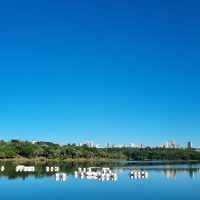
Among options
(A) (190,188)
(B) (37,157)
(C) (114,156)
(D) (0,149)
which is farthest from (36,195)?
(C) (114,156)

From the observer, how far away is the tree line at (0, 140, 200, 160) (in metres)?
88.1

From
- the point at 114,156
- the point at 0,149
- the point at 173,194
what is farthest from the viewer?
the point at 114,156

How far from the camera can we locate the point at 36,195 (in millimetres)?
31359

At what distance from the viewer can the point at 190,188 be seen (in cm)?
3769

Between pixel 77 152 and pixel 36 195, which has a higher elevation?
pixel 77 152

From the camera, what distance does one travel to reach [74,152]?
326 feet

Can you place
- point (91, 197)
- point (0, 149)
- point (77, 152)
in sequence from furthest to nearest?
point (77, 152) < point (0, 149) < point (91, 197)

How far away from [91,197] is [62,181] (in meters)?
12.2

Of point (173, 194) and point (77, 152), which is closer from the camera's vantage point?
point (173, 194)

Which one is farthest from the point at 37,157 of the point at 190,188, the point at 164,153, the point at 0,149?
the point at 190,188

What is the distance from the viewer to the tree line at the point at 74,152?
88125 mm

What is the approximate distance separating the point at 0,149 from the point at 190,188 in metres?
53.0

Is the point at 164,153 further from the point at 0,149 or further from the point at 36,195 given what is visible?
the point at 36,195

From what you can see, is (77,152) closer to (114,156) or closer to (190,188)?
(114,156)
